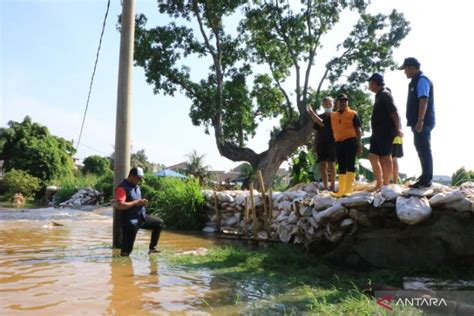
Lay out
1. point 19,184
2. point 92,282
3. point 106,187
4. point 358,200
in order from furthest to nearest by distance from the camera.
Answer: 1. point 19,184
2. point 106,187
3. point 358,200
4. point 92,282

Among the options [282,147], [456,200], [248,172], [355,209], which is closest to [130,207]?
[355,209]

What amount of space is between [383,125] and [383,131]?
86mm

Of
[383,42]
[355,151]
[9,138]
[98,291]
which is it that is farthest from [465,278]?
[9,138]

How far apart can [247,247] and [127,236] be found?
7.43ft

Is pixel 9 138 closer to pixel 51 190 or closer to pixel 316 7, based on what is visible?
pixel 51 190

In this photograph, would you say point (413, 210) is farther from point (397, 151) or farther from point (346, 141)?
point (397, 151)

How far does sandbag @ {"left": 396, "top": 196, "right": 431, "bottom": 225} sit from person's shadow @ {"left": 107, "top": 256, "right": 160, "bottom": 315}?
2.92m

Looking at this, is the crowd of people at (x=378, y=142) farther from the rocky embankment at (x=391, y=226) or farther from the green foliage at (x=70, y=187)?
the green foliage at (x=70, y=187)

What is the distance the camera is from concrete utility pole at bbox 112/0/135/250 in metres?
7.62

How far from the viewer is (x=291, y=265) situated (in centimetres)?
597

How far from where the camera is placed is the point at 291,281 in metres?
5.04

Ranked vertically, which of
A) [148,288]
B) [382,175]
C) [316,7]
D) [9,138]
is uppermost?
[316,7]

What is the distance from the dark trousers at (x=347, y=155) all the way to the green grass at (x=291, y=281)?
1414 mm

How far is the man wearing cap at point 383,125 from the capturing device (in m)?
6.30
